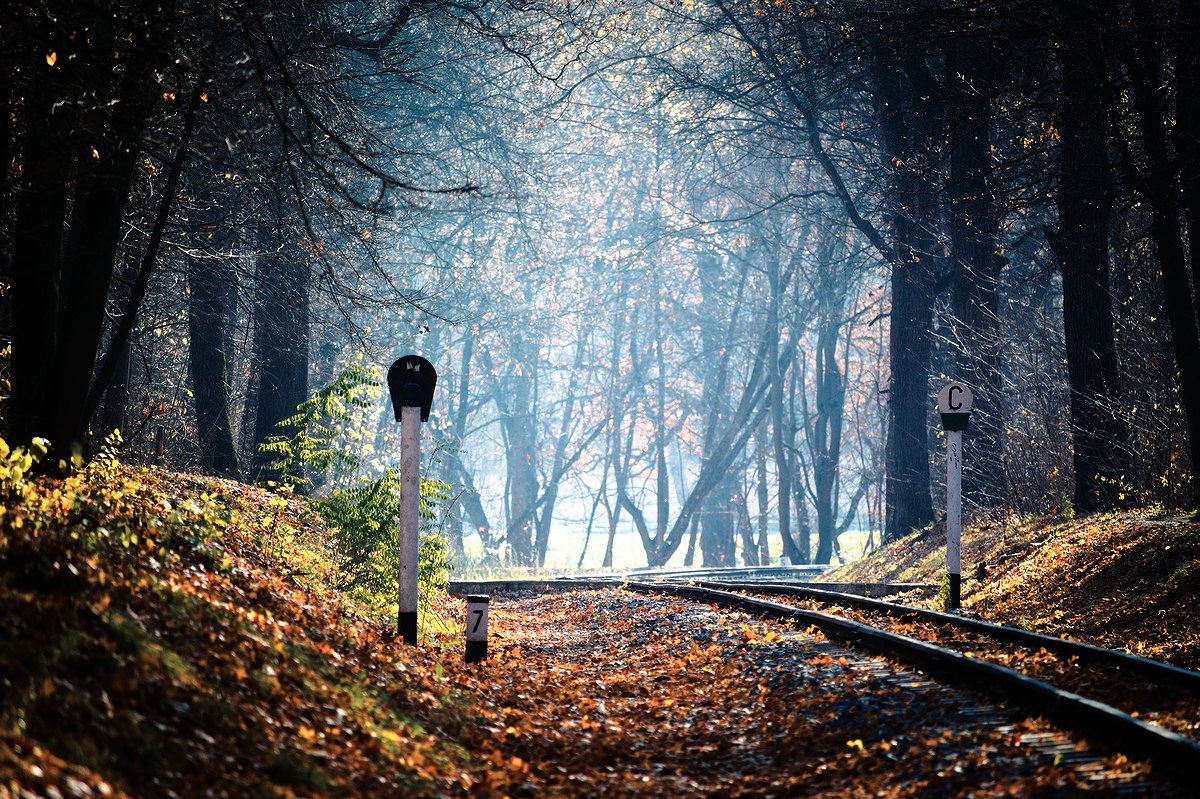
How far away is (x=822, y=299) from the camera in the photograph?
3712cm

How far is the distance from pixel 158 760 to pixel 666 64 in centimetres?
2716

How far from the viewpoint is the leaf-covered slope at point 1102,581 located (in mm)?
9758

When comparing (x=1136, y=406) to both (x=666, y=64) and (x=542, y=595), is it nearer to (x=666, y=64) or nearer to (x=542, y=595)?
(x=542, y=595)

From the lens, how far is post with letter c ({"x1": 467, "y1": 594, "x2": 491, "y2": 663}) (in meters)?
9.62

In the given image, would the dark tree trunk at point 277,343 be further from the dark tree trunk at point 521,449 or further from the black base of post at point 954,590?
the dark tree trunk at point 521,449

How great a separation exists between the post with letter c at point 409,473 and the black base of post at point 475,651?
2.00 ft

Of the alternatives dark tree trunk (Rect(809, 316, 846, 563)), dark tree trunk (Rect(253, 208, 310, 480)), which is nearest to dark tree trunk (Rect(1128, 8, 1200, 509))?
dark tree trunk (Rect(253, 208, 310, 480))

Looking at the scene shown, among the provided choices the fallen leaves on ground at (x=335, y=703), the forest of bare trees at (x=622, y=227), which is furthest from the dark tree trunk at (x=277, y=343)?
the fallen leaves on ground at (x=335, y=703)

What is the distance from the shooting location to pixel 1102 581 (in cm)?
1202

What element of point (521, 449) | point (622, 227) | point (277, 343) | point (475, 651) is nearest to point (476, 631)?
point (475, 651)

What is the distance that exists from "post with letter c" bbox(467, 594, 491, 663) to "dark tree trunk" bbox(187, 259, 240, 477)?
11988 mm

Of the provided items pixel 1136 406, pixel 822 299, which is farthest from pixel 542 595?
pixel 822 299

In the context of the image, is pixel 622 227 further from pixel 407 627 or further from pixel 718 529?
pixel 407 627

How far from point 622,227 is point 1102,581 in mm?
36184
